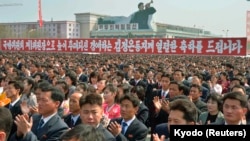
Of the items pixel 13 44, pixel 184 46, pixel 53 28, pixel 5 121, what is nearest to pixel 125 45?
pixel 184 46

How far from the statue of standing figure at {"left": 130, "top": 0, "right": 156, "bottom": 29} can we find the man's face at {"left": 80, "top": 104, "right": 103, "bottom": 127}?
7266cm

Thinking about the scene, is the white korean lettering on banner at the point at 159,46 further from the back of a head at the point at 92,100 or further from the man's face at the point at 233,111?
the back of a head at the point at 92,100

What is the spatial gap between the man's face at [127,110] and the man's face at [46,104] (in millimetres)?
757

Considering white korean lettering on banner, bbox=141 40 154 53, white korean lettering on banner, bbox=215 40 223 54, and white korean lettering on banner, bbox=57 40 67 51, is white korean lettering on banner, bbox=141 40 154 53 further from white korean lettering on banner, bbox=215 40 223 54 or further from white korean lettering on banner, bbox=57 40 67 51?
white korean lettering on banner, bbox=57 40 67 51

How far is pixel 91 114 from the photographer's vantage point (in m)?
3.40

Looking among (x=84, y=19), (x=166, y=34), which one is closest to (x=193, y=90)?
(x=166, y=34)

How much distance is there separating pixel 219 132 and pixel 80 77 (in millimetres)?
7178

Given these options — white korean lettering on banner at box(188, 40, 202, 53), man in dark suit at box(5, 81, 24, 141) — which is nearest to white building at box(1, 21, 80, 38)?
white korean lettering on banner at box(188, 40, 202, 53)

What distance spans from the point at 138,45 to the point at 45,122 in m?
17.2

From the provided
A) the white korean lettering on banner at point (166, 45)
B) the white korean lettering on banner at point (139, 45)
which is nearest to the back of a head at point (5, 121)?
the white korean lettering on banner at point (166, 45)

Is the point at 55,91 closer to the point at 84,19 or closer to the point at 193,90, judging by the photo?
the point at 193,90

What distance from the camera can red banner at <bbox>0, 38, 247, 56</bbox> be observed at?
17.1 m

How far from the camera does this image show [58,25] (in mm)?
94500

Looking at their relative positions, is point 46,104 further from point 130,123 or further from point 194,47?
point 194,47
